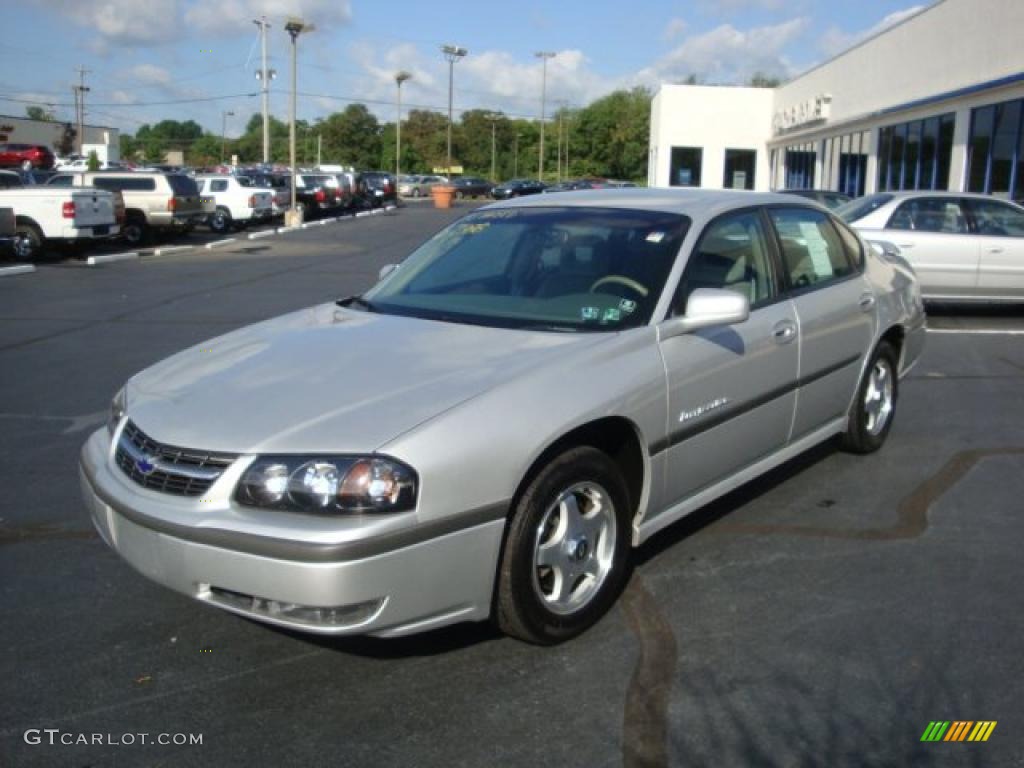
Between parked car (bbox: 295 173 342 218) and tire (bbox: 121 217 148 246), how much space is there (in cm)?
1309

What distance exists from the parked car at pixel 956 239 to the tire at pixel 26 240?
15.2 m

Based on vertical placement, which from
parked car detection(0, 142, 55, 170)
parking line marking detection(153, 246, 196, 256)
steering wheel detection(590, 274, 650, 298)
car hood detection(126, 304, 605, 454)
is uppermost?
parked car detection(0, 142, 55, 170)

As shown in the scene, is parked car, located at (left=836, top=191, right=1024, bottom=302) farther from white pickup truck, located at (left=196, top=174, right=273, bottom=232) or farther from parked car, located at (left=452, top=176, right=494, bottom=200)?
parked car, located at (left=452, top=176, right=494, bottom=200)

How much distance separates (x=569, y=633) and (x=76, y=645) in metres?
1.79

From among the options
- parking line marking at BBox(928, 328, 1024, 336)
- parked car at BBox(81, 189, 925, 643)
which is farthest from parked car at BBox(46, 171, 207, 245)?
parked car at BBox(81, 189, 925, 643)

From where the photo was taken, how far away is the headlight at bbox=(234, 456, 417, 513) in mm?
2979

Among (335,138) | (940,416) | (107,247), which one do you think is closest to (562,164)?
(335,138)

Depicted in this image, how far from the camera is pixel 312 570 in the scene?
2920 millimetres

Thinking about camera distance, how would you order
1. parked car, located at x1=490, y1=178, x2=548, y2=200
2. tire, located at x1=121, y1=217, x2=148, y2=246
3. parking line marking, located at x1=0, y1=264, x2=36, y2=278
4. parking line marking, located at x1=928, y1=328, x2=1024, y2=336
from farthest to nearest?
parked car, located at x1=490, y1=178, x2=548, y2=200 < tire, located at x1=121, y1=217, x2=148, y2=246 < parking line marking, located at x1=0, y1=264, x2=36, y2=278 < parking line marking, located at x1=928, y1=328, x2=1024, y2=336

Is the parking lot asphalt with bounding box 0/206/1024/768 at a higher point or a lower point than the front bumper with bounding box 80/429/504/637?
lower

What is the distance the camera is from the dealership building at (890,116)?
19.0 meters

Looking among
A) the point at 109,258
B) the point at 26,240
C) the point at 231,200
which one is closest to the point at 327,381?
the point at 26,240

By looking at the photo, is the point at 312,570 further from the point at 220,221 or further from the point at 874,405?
the point at 220,221

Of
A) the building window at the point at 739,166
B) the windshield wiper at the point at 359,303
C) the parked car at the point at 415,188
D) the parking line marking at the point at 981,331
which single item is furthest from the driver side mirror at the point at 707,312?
the parked car at the point at 415,188
